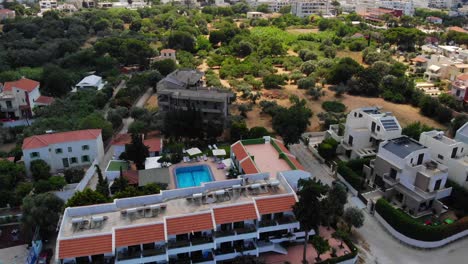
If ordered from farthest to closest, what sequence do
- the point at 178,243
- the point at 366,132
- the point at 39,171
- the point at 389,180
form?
1. the point at 366,132
2. the point at 39,171
3. the point at 389,180
4. the point at 178,243

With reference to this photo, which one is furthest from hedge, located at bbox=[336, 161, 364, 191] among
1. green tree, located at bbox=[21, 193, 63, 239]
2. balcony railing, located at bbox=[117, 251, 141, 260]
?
green tree, located at bbox=[21, 193, 63, 239]

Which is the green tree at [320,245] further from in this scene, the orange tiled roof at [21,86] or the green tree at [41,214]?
the orange tiled roof at [21,86]

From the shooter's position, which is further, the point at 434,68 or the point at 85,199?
the point at 434,68

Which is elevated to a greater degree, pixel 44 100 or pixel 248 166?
pixel 248 166

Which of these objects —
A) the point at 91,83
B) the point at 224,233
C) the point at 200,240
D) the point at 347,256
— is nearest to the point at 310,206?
the point at 347,256

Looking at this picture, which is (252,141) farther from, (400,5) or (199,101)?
(400,5)

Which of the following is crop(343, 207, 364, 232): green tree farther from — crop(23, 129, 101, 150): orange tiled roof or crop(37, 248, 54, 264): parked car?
crop(23, 129, 101, 150): orange tiled roof
